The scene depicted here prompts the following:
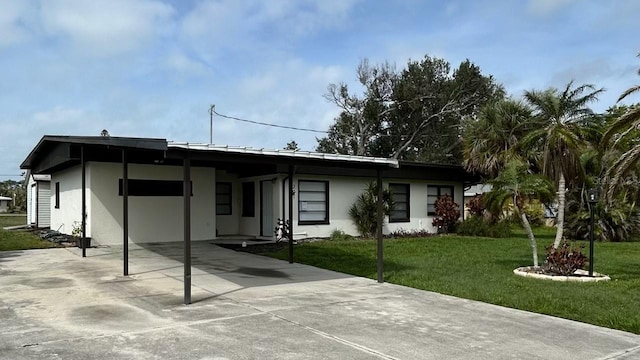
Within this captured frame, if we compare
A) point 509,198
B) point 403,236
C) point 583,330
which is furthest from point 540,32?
point 583,330

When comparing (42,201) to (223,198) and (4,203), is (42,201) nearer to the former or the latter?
(223,198)

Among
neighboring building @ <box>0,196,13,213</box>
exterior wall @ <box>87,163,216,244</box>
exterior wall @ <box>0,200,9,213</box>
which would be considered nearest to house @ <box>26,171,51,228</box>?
exterior wall @ <box>87,163,216,244</box>

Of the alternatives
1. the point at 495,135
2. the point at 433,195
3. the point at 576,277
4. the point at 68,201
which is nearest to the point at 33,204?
the point at 68,201

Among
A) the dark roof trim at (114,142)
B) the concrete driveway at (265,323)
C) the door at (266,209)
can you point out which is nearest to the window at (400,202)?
the door at (266,209)

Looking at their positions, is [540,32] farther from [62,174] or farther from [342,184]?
[62,174]

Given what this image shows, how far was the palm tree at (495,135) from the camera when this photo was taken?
19.4 meters

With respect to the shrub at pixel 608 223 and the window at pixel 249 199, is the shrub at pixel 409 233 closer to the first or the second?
the window at pixel 249 199

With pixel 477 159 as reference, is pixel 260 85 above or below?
above

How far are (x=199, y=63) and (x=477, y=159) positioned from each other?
11400mm

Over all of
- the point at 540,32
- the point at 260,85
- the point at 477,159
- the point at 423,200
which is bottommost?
the point at 423,200

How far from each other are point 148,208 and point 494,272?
1055 centimetres

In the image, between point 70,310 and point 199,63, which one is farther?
point 199,63

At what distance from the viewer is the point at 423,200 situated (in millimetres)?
20578

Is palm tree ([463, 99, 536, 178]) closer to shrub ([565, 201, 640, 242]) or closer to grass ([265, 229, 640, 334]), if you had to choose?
grass ([265, 229, 640, 334])
